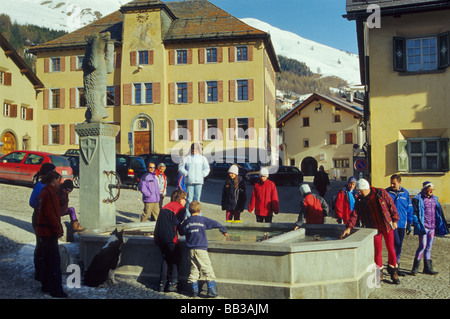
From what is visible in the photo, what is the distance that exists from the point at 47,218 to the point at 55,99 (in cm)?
3838

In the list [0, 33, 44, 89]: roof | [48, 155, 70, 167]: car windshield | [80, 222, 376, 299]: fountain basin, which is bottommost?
[80, 222, 376, 299]: fountain basin

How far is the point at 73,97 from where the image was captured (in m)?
42.1

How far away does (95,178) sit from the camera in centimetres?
915

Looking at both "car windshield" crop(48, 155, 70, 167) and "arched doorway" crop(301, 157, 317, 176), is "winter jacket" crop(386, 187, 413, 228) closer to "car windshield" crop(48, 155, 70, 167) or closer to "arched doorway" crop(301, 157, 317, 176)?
"car windshield" crop(48, 155, 70, 167)

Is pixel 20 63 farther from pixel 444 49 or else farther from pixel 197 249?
pixel 197 249

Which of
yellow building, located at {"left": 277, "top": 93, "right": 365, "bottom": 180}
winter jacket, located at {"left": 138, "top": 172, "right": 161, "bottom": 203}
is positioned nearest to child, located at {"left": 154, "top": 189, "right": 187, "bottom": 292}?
winter jacket, located at {"left": 138, "top": 172, "right": 161, "bottom": 203}

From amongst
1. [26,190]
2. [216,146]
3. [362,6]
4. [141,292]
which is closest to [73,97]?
[216,146]

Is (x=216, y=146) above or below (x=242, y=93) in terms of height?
below

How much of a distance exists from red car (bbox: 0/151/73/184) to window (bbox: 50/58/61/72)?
78.1 ft

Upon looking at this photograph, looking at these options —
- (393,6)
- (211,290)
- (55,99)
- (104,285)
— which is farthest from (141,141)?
(211,290)

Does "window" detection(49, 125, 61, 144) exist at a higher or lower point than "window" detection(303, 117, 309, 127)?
lower

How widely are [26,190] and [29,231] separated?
29.6ft

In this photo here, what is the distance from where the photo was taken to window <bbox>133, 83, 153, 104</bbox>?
40281 millimetres
